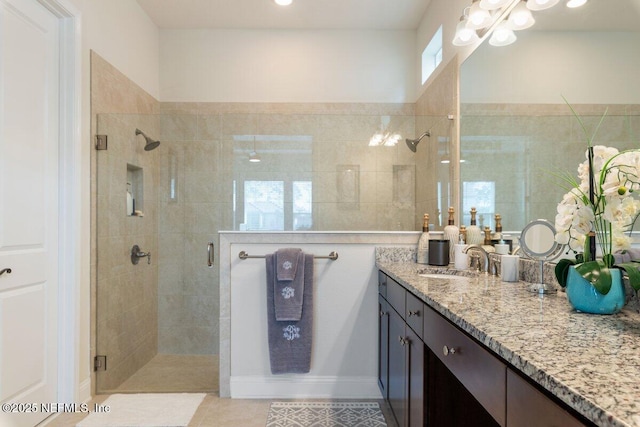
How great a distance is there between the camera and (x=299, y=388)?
7.95 ft

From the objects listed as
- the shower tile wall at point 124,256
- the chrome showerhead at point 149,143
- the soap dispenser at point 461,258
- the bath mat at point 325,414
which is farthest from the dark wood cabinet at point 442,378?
the chrome showerhead at point 149,143

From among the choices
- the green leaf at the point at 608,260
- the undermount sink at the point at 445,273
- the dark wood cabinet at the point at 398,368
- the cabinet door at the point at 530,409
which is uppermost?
the green leaf at the point at 608,260

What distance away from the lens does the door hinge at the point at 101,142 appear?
2.50 m

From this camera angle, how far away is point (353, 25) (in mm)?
3514

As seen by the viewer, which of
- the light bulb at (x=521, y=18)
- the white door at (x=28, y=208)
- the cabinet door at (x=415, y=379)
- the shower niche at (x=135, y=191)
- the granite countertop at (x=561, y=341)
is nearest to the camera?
the granite countertop at (x=561, y=341)

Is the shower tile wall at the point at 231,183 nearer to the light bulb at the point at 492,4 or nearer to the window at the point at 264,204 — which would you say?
the window at the point at 264,204

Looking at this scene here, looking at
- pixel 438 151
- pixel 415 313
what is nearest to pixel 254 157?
pixel 438 151

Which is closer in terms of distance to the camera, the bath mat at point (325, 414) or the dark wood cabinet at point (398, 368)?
the dark wood cabinet at point (398, 368)

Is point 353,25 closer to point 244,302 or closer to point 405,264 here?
point 405,264

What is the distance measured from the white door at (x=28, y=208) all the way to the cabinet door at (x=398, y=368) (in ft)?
6.17

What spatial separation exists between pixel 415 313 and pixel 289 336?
1.06 meters

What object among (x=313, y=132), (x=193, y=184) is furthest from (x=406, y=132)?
(x=193, y=184)

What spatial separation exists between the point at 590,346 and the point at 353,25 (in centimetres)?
337

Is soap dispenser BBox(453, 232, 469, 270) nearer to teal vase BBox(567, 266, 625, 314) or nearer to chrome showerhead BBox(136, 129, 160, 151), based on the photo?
teal vase BBox(567, 266, 625, 314)
